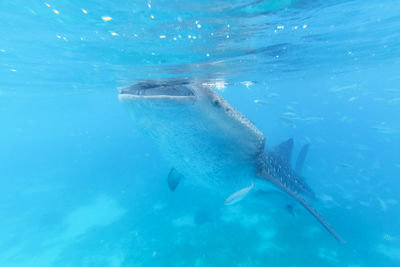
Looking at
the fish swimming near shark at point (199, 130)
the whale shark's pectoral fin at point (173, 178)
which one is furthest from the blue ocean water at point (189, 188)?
the whale shark's pectoral fin at point (173, 178)

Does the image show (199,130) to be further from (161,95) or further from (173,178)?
(173,178)

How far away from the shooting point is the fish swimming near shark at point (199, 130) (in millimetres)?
2266

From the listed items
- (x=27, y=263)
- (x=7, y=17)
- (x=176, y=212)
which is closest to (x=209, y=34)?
(x=7, y=17)

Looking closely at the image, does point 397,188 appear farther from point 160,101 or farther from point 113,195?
point 113,195

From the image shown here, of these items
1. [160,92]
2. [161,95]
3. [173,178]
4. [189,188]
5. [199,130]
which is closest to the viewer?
[161,95]

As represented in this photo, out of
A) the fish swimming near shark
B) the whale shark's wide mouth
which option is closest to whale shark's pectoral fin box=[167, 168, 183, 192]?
the fish swimming near shark

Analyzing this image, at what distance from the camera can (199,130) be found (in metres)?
2.52

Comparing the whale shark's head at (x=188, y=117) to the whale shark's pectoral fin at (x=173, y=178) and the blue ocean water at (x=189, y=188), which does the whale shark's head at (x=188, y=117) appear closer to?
the blue ocean water at (x=189, y=188)

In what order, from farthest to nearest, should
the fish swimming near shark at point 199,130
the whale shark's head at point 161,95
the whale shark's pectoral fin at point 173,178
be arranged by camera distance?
the whale shark's pectoral fin at point 173,178, the fish swimming near shark at point 199,130, the whale shark's head at point 161,95

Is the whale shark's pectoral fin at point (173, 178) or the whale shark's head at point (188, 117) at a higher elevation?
the whale shark's head at point (188, 117)

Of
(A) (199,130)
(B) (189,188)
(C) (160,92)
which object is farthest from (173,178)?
(B) (189,188)

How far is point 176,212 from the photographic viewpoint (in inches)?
418

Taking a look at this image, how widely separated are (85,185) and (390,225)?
62.3ft

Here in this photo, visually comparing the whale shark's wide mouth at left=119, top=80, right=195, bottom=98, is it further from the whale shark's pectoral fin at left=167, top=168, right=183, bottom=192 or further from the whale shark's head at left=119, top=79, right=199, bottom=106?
the whale shark's pectoral fin at left=167, top=168, right=183, bottom=192
